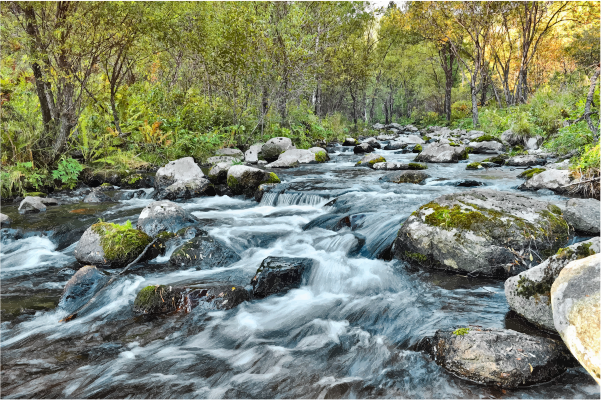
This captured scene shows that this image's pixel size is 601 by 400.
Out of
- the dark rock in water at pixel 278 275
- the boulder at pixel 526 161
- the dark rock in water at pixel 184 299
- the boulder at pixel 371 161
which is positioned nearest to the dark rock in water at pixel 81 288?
the dark rock in water at pixel 184 299

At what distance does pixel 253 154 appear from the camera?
52.7ft

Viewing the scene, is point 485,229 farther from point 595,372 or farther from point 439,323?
point 595,372

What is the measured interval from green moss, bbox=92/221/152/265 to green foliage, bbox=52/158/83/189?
6.05 metres

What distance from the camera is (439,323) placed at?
369 centimetres

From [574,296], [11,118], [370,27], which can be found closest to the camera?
[574,296]

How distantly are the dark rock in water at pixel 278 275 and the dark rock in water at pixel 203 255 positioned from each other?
96cm

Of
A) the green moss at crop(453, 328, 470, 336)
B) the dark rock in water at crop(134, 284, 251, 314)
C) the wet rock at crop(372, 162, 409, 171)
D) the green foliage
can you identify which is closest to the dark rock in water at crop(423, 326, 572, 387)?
the green moss at crop(453, 328, 470, 336)

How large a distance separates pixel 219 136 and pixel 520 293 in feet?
47.7

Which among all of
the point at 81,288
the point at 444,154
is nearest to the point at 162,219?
the point at 81,288

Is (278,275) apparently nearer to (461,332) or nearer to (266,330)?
(266,330)

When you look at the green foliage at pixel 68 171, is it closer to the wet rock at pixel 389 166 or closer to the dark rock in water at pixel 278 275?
the dark rock in water at pixel 278 275

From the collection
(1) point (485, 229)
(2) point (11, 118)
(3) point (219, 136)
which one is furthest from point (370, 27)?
(1) point (485, 229)

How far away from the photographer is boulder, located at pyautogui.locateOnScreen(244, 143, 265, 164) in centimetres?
1570

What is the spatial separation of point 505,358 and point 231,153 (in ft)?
46.5
